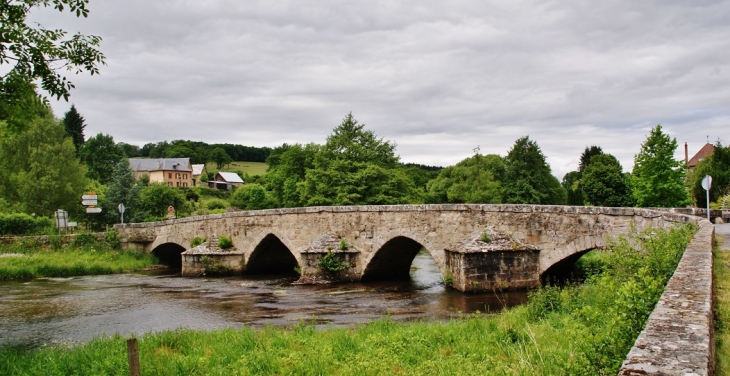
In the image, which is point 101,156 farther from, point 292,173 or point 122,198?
point 292,173

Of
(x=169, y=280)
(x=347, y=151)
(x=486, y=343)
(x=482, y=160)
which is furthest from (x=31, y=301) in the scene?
(x=482, y=160)

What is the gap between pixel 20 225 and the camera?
105 ft

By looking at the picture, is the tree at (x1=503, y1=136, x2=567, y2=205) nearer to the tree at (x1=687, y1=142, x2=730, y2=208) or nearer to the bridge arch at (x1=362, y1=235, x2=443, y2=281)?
the tree at (x1=687, y1=142, x2=730, y2=208)

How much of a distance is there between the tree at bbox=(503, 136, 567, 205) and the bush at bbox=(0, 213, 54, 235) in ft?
107

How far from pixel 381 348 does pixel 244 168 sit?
110m

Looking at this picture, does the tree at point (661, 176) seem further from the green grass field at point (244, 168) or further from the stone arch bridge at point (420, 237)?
the green grass field at point (244, 168)

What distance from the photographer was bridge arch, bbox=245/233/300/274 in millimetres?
24942

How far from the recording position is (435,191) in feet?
205

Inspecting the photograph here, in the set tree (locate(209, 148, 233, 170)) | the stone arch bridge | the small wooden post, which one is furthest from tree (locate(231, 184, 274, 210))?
the small wooden post

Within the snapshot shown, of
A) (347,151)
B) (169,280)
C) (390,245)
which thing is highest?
(347,151)

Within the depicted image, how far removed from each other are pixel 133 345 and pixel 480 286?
12080mm

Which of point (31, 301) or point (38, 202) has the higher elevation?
point (38, 202)

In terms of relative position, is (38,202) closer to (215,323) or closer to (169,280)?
(169,280)

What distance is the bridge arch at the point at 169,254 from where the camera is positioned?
30.7m
